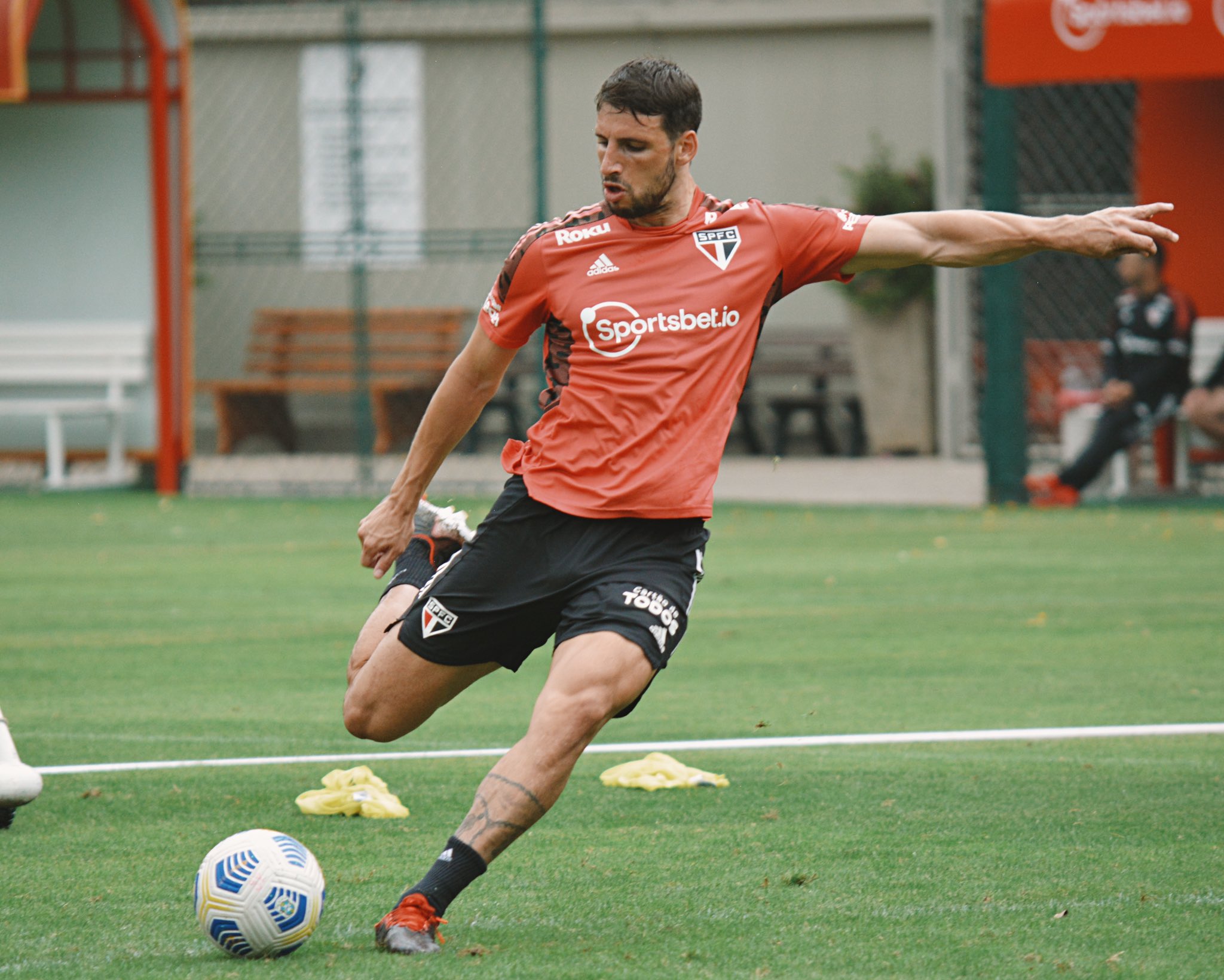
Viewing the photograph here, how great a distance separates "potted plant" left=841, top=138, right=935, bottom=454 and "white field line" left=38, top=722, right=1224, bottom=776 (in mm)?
11578

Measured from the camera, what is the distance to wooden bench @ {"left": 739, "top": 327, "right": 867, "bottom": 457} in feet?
61.4

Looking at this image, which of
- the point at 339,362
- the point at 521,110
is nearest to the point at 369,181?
the point at 521,110

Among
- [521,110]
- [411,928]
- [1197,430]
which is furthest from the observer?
[521,110]

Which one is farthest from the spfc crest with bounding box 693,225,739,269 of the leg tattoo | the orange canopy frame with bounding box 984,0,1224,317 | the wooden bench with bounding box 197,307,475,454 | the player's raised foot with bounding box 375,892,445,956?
the wooden bench with bounding box 197,307,475,454

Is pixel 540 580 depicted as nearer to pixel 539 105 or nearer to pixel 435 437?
pixel 435 437

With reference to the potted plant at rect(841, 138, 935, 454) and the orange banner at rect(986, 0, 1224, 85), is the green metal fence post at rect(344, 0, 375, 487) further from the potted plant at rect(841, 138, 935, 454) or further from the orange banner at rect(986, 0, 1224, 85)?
the orange banner at rect(986, 0, 1224, 85)

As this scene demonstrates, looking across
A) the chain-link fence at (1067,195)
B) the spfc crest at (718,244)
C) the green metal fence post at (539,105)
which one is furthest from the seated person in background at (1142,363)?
the spfc crest at (718,244)

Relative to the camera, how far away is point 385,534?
4.73m

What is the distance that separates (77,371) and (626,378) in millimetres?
13369

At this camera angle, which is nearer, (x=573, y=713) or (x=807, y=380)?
(x=573, y=713)

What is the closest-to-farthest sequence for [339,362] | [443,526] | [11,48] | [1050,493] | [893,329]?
[443,526] → [11,48] → [1050,493] → [893,329] → [339,362]

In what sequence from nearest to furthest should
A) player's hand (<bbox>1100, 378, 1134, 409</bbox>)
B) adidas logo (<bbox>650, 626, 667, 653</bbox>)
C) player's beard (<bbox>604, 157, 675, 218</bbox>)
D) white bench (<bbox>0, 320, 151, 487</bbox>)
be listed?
adidas logo (<bbox>650, 626, 667, 653</bbox>), player's beard (<bbox>604, 157, 675, 218</bbox>), player's hand (<bbox>1100, 378, 1134, 409</bbox>), white bench (<bbox>0, 320, 151, 487</bbox>)

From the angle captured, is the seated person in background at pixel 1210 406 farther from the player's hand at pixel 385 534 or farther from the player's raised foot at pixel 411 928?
the player's raised foot at pixel 411 928

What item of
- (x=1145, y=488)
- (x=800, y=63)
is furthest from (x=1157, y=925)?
(x=800, y=63)
